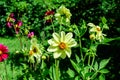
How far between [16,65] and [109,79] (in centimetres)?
156

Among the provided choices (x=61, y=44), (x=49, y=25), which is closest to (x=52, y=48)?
(x=61, y=44)

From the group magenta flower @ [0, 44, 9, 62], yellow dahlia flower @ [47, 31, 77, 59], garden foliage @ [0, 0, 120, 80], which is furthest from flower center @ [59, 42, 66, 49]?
magenta flower @ [0, 44, 9, 62]

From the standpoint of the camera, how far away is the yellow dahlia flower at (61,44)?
190 centimetres

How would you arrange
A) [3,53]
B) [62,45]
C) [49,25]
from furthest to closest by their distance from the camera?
[49,25] → [3,53] → [62,45]

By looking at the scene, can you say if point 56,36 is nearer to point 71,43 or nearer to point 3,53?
point 71,43

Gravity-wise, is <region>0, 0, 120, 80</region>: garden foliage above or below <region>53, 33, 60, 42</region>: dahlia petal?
below

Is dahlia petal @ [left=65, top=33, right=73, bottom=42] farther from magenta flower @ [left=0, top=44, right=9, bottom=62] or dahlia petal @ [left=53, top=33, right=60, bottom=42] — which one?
magenta flower @ [left=0, top=44, right=9, bottom=62]

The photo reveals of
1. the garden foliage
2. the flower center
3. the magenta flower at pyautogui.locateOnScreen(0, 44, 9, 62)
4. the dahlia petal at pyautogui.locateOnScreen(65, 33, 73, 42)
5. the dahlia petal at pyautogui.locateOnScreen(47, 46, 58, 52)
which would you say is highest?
the dahlia petal at pyautogui.locateOnScreen(65, 33, 73, 42)

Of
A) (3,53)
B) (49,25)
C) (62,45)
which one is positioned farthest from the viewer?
(49,25)

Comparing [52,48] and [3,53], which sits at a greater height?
[52,48]

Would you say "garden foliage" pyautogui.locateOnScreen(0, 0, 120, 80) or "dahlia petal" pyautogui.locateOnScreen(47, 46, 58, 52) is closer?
"dahlia petal" pyautogui.locateOnScreen(47, 46, 58, 52)

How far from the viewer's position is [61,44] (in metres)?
1.92

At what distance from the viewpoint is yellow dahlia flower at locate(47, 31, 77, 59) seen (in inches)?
74.8

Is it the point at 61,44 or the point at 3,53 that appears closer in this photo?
the point at 61,44
